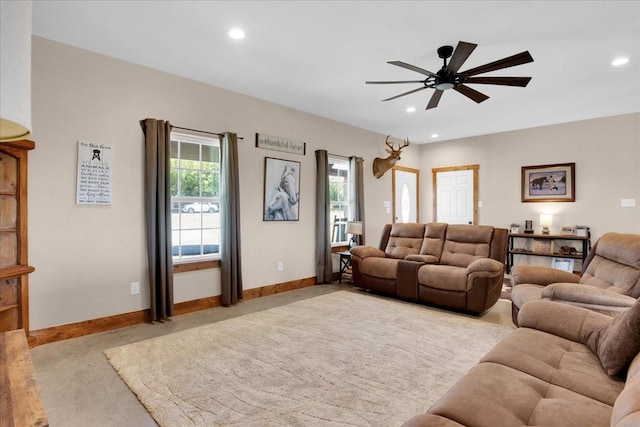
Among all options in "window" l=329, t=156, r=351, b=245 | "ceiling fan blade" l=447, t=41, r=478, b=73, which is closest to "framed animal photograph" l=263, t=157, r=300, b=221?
"window" l=329, t=156, r=351, b=245

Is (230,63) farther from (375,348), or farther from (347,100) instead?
(375,348)

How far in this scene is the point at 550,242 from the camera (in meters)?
5.94

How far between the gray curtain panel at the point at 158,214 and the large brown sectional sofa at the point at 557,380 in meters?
3.14

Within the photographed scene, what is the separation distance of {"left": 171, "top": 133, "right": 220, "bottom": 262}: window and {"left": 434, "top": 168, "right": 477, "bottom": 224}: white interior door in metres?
5.07

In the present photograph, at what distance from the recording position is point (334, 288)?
5.18 m

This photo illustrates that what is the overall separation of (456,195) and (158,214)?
5916mm

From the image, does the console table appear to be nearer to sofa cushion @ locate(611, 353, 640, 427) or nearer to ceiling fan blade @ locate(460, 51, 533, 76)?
ceiling fan blade @ locate(460, 51, 533, 76)

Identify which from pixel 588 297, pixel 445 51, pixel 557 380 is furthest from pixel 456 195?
pixel 557 380

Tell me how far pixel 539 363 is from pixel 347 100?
396 centimetres

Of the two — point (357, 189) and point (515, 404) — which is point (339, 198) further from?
point (515, 404)

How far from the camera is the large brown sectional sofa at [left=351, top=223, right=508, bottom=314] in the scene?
12.3 feet

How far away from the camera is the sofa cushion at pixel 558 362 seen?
4.57 feet

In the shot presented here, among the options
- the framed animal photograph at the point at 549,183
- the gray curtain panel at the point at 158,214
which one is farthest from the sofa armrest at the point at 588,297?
the framed animal photograph at the point at 549,183

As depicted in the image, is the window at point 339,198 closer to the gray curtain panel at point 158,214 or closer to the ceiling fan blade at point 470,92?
the ceiling fan blade at point 470,92
